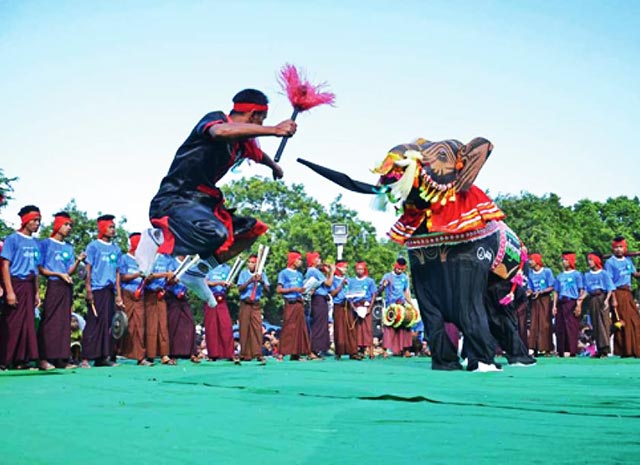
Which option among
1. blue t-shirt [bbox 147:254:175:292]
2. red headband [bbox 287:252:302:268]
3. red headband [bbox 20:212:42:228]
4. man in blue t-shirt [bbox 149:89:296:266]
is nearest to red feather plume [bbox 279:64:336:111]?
man in blue t-shirt [bbox 149:89:296:266]

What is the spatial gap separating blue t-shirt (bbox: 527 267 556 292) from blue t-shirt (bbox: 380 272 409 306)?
7.66 feet

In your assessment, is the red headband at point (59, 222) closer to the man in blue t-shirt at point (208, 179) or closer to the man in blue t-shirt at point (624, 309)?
the man in blue t-shirt at point (208, 179)

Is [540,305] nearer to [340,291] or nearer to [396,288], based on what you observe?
[396,288]

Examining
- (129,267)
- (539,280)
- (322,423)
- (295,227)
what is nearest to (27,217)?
(129,267)

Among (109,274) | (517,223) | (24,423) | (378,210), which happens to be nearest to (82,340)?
(109,274)

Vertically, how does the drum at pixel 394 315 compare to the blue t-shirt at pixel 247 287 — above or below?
below

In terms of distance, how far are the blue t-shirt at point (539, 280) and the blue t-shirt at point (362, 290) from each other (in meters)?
2.97

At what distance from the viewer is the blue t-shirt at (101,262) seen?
1090cm

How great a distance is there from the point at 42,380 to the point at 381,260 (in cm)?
3620

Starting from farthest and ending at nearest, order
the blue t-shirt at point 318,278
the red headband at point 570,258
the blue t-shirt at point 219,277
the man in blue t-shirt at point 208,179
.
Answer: the blue t-shirt at point 318,278 < the red headband at point 570,258 < the blue t-shirt at point 219,277 < the man in blue t-shirt at point 208,179

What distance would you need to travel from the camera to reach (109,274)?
11031 mm

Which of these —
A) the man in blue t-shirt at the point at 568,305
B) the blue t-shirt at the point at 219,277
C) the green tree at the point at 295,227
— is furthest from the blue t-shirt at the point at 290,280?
the green tree at the point at 295,227

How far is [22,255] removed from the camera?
947 centimetres

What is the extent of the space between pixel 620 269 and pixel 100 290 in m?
8.17
